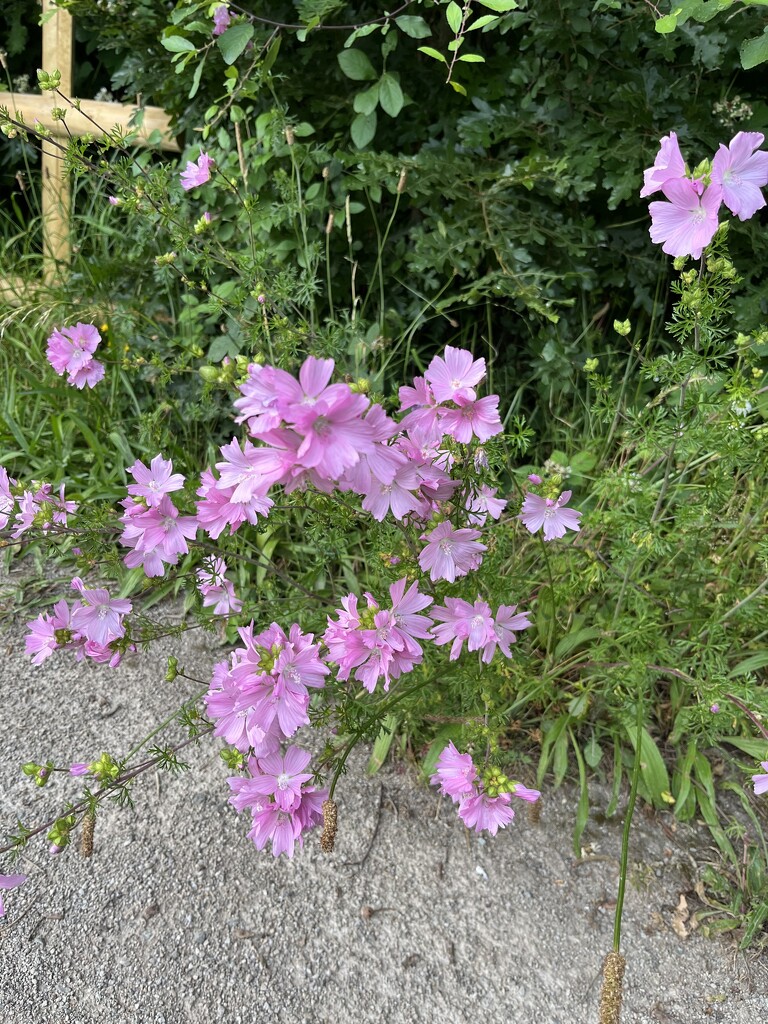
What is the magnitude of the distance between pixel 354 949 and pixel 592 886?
0.55 metres

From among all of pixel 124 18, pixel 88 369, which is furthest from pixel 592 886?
pixel 124 18

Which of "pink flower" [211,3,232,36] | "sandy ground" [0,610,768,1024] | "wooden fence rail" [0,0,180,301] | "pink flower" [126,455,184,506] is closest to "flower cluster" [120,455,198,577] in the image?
Answer: "pink flower" [126,455,184,506]

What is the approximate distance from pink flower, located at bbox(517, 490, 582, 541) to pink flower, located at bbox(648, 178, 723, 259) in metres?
0.50

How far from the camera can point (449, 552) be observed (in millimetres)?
1204

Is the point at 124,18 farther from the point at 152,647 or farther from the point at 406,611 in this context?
the point at 406,611

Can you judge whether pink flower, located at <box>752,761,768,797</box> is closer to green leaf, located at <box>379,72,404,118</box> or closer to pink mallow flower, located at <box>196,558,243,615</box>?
pink mallow flower, located at <box>196,558,243,615</box>

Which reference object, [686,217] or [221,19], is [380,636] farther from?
[221,19]

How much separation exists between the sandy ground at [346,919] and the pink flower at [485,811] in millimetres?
350

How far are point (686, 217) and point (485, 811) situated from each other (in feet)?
3.53

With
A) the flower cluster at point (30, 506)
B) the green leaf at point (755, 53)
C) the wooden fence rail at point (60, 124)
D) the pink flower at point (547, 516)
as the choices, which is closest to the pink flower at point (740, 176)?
the green leaf at point (755, 53)

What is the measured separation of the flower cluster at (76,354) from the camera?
1.86m

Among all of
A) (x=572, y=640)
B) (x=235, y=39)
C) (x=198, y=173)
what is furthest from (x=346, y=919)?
(x=235, y=39)

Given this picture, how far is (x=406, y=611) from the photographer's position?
1.19m

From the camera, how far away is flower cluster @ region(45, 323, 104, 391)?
1.86 metres
